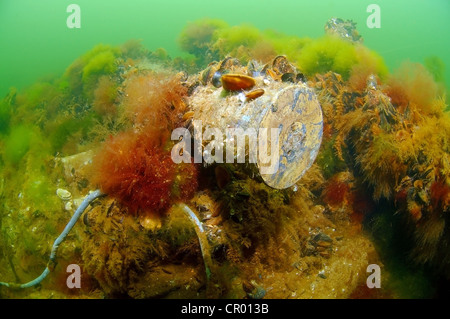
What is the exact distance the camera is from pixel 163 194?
2.99 meters

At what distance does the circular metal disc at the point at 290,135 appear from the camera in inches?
102

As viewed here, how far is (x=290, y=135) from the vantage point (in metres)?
2.88

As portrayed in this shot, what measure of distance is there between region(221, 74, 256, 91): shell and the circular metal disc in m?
0.36

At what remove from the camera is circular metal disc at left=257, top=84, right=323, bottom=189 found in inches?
102

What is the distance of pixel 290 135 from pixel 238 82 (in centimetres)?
87

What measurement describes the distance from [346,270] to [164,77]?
420cm

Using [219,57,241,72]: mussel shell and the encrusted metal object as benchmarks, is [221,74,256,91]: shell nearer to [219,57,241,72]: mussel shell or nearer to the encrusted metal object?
the encrusted metal object

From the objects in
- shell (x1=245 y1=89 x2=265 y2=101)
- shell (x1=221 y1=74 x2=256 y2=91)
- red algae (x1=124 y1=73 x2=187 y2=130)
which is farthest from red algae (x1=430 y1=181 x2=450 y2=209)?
red algae (x1=124 y1=73 x2=187 y2=130)

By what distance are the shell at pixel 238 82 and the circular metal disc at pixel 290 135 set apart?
361 millimetres

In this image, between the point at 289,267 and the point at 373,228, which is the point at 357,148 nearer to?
the point at 373,228

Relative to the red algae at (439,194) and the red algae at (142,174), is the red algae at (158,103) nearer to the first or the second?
the red algae at (142,174)

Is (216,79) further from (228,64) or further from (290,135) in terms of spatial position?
(290,135)

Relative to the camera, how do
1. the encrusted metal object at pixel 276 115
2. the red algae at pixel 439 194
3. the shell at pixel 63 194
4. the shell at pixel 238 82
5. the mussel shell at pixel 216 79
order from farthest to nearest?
the shell at pixel 63 194 → the red algae at pixel 439 194 → the mussel shell at pixel 216 79 → the shell at pixel 238 82 → the encrusted metal object at pixel 276 115

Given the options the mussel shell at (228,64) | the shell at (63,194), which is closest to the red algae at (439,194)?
the mussel shell at (228,64)
